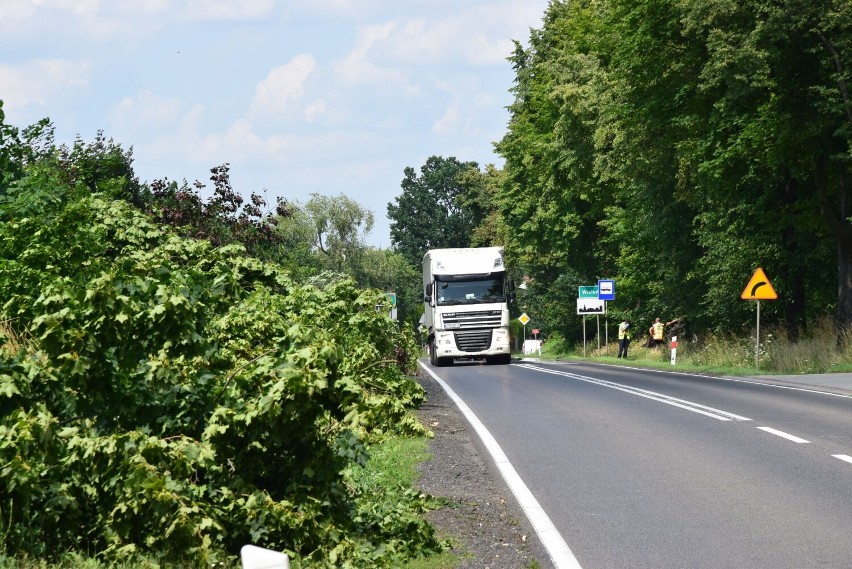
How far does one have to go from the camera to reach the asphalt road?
→ 25.5ft

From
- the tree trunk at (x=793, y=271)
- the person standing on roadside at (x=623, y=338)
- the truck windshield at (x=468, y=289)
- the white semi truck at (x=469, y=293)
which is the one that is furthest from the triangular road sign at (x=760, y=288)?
the person standing on roadside at (x=623, y=338)

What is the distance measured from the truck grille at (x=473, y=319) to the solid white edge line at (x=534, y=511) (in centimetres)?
2584

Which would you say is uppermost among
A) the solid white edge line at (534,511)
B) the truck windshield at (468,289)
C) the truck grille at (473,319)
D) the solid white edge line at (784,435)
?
the truck windshield at (468,289)

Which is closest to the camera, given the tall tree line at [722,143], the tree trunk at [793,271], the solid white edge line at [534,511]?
the solid white edge line at [534,511]

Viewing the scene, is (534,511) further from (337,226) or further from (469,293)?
(337,226)

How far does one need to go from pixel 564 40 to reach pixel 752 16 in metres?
27.9

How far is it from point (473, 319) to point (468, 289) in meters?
1.07

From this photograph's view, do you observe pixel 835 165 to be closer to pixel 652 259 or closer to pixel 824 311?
pixel 824 311

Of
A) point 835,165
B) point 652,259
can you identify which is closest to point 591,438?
point 835,165

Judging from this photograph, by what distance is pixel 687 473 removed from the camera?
36.9ft

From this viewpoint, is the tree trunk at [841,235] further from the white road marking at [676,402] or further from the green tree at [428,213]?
the green tree at [428,213]

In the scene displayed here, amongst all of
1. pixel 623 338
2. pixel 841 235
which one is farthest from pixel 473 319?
pixel 841 235

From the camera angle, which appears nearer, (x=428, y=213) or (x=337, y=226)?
(x=337, y=226)

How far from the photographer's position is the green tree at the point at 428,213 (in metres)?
136
